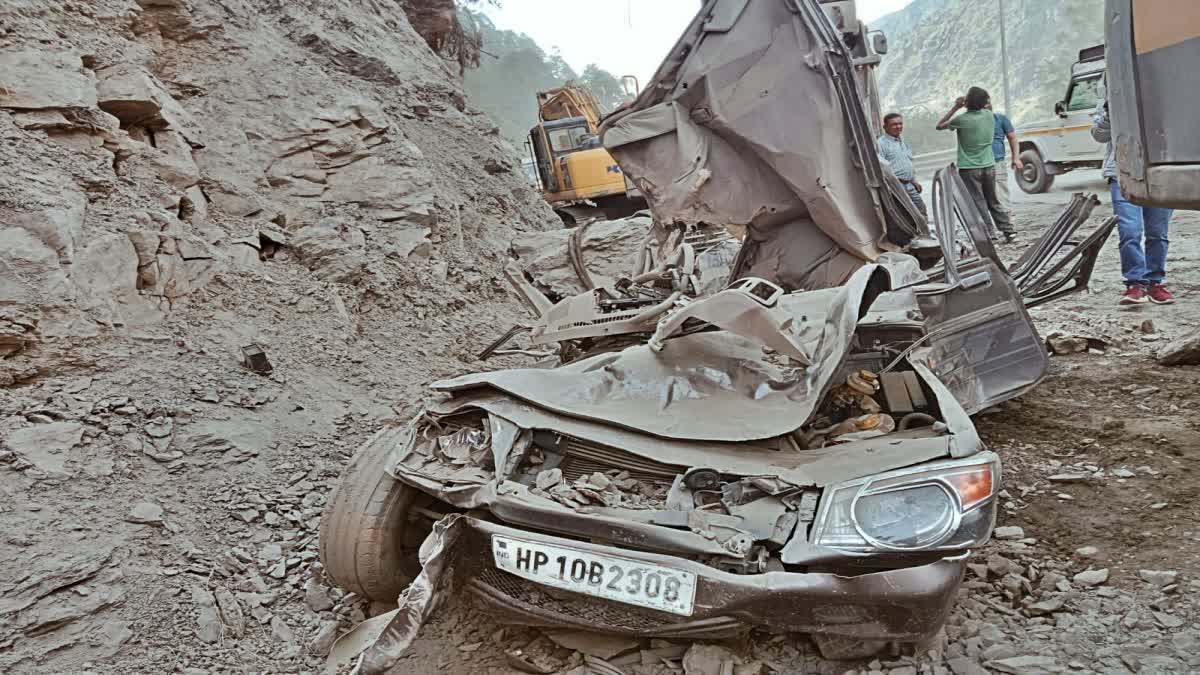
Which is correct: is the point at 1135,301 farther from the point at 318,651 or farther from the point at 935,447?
the point at 318,651

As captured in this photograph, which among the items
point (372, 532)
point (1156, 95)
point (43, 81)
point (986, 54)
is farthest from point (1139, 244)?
point (986, 54)

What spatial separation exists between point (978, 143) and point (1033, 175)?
510 centimetres

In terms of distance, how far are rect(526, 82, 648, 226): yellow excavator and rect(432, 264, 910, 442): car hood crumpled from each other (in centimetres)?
1013

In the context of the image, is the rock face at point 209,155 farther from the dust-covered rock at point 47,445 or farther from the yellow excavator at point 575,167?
the yellow excavator at point 575,167

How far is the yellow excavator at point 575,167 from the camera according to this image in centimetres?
1296

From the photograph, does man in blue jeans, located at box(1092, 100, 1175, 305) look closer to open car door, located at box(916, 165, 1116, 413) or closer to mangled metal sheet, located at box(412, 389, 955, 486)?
open car door, located at box(916, 165, 1116, 413)

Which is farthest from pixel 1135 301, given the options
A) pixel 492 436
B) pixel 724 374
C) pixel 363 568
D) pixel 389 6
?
pixel 389 6

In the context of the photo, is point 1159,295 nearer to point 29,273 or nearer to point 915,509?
point 915,509

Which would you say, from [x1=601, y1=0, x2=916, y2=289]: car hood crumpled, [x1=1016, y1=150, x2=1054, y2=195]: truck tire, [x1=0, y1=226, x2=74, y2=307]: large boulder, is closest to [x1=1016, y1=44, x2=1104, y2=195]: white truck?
[x1=1016, y1=150, x2=1054, y2=195]: truck tire

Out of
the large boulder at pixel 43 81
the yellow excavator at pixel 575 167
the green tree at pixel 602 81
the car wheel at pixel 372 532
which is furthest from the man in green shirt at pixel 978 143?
the green tree at pixel 602 81

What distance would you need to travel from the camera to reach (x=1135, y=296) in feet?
18.5

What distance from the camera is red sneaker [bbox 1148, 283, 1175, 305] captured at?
5.55m

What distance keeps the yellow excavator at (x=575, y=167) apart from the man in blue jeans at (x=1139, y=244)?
26.0 ft

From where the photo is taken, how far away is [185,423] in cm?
385
